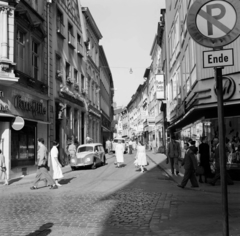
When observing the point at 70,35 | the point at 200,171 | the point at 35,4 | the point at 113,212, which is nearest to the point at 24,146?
the point at 35,4

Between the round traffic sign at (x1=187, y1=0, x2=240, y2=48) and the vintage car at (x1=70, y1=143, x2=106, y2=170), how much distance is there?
18.1m

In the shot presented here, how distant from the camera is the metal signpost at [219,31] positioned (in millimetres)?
4152

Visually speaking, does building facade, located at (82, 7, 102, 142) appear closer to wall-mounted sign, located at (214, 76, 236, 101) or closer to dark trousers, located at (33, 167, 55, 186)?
dark trousers, located at (33, 167, 55, 186)

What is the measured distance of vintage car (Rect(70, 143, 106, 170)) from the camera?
71.1 ft

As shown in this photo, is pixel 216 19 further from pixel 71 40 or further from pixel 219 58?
pixel 71 40

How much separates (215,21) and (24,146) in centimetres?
1614

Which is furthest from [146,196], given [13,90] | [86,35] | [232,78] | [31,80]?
[86,35]

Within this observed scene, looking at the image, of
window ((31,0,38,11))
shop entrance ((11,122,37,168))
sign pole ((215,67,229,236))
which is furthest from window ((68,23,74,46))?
sign pole ((215,67,229,236))

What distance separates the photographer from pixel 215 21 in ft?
13.8

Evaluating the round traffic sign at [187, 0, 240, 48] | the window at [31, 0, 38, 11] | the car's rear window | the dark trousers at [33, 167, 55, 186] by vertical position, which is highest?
the window at [31, 0, 38, 11]

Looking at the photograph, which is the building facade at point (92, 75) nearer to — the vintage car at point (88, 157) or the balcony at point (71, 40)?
the balcony at point (71, 40)

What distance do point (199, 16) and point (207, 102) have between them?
10753 mm

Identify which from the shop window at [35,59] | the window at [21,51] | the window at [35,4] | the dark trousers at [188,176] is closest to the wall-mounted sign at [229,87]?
the dark trousers at [188,176]

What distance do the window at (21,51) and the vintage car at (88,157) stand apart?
644 cm
